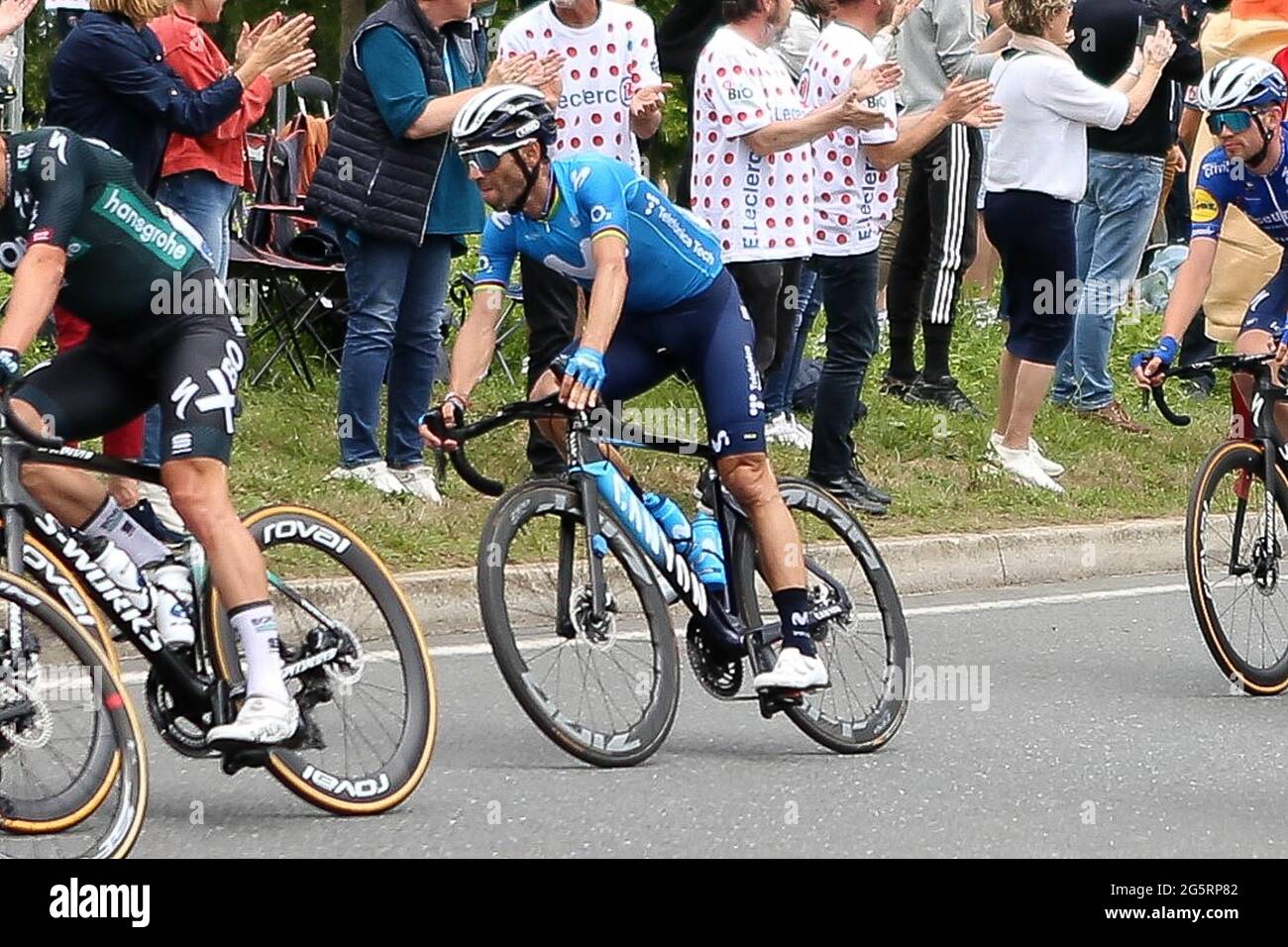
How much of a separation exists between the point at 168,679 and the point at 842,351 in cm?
522

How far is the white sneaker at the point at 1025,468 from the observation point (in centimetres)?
1197

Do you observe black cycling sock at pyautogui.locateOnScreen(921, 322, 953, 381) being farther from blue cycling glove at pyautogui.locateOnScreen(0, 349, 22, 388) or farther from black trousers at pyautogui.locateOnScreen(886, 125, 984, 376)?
blue cycling glove at pyautogui.locateOnScreen(0, 349, 22, 388)

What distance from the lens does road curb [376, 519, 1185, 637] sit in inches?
415

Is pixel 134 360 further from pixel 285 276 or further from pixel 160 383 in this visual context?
pixel 285 276

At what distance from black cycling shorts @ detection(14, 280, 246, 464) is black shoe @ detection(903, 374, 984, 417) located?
24.4 feet

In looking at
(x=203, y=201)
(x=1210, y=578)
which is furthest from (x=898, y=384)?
(x=1210, y=578)

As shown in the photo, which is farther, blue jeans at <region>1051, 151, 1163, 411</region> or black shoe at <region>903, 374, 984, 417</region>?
blue jeans at <region>1051, 151, 1163, 411</region>

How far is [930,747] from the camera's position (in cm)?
732

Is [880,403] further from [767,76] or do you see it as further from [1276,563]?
[1276,563]

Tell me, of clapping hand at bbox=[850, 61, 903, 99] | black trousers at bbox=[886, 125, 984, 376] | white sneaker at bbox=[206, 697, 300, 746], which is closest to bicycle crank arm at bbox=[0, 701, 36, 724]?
white sneaker at bbox=[206, 697, 300, 746]

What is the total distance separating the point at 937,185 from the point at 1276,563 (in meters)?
4.75

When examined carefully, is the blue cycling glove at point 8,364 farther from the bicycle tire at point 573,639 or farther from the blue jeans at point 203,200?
the blue jeans at point 203,200

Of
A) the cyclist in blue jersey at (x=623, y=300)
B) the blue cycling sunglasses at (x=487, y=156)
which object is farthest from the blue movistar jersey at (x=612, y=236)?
the blue cycling sunglasses at (x=487, y=156)
